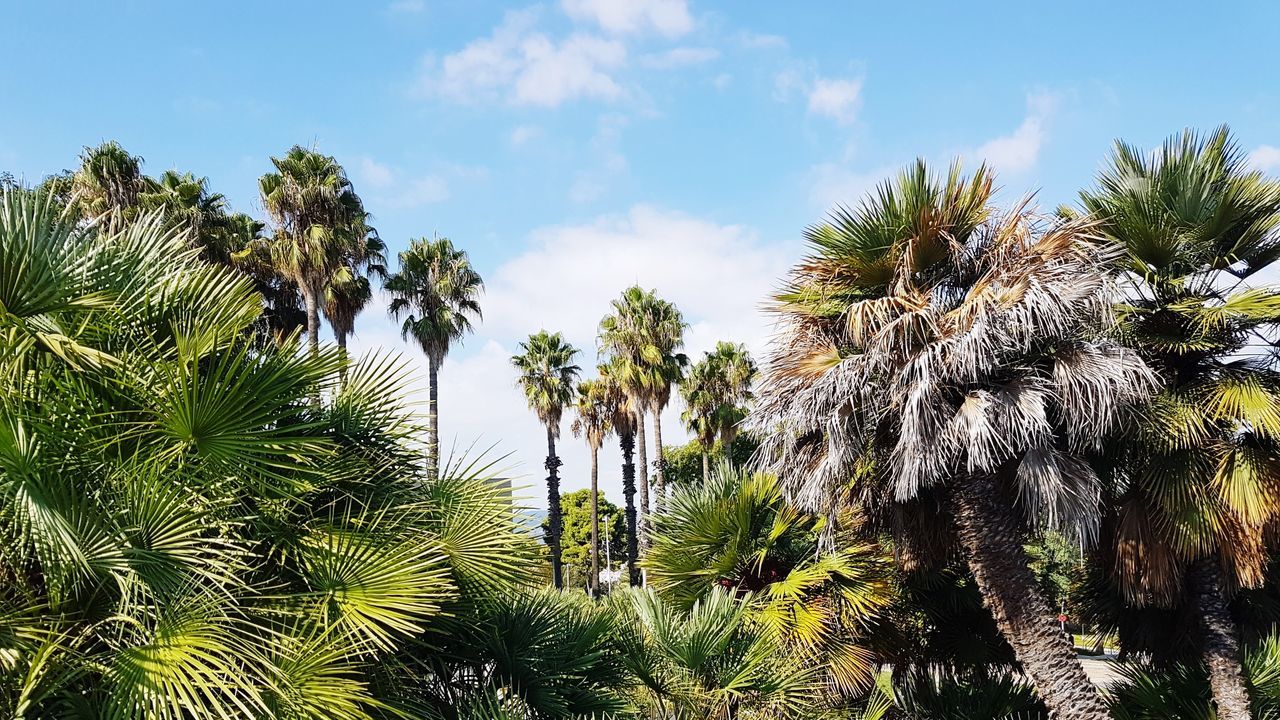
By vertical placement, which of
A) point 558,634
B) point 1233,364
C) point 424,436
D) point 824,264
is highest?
point 824,264

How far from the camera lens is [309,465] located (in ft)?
16.1

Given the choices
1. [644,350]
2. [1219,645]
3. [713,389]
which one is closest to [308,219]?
[644,350]

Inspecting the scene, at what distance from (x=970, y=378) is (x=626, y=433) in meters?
27.7

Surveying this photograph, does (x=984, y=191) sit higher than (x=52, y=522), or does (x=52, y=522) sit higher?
(x=984, y=191)

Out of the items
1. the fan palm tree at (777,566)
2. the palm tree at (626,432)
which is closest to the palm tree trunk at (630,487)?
the palm tree at (626,432)

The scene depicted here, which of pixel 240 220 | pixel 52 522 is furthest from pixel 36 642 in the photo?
pixel 240 220

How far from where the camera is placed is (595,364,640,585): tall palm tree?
31.7 metres

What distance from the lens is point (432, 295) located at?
2714cm

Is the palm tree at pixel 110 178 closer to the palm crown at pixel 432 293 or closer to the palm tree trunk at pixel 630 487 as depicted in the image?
the palm crown at pixel 432 293

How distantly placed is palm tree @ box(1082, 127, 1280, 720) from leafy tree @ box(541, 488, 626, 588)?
144ft

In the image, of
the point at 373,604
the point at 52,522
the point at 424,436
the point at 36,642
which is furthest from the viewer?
the point at 424,436

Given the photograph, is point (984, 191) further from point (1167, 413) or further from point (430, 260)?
point (430, 260)

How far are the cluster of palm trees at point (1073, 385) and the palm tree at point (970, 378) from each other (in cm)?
2

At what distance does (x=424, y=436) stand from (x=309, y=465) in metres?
1.37
